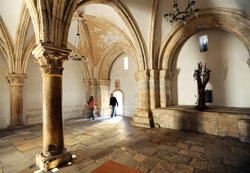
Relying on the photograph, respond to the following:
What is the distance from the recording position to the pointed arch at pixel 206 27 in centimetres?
444

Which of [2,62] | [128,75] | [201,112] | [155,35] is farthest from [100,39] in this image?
[201,112]

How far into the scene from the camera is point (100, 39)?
822cm

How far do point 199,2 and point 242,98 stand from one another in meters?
4.12

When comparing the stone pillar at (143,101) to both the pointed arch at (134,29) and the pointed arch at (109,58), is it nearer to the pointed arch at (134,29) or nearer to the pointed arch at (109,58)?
the pointed arch at (134,29)

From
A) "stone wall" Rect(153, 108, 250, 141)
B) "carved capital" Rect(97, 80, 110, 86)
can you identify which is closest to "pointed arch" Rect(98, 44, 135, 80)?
"carved capital" Rect(97, 80, 110, 86)

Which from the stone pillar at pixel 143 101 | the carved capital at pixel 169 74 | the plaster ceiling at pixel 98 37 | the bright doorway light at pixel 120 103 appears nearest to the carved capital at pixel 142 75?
the stone pillar at pixel 143 101

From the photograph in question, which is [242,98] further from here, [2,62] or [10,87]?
[2,62]

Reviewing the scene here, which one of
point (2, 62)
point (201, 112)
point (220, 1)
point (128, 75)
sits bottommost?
point (201, 112)

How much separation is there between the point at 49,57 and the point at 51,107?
3.70 feet

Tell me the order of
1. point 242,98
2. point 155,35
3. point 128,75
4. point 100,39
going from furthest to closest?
point 128,75, point 100,39, point 155,35, point 242,98

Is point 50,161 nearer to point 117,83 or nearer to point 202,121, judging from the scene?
point 202,121

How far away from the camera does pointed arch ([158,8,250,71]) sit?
4441 millimetres

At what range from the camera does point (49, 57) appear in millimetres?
2957

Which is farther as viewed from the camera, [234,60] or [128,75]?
[128,75]
